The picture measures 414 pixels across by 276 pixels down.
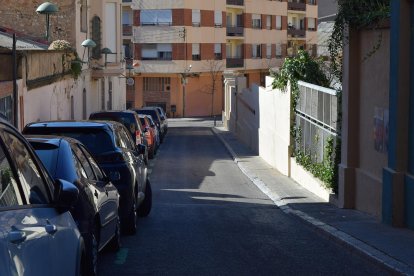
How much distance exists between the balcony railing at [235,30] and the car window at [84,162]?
67.2m

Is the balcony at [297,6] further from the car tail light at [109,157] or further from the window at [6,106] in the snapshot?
the car tail light at [109,157]

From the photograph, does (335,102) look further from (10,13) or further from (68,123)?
(10,13)

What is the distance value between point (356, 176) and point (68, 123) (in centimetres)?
580

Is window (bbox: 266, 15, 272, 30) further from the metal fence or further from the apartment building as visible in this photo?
the metal fence

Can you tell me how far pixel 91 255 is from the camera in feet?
26.8

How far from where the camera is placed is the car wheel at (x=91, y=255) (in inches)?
299

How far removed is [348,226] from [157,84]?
61.7 metres

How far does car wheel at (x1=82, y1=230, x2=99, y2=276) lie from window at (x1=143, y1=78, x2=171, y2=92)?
215ft

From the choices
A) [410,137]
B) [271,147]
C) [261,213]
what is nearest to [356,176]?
[261,213]

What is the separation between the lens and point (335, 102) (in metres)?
17.9

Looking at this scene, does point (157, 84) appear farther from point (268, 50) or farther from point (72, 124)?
point (72, 124)

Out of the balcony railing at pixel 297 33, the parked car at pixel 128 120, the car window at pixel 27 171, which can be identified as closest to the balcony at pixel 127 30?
the balcony railing at pixel 297 33

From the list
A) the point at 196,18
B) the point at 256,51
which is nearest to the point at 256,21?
the point at 256,51

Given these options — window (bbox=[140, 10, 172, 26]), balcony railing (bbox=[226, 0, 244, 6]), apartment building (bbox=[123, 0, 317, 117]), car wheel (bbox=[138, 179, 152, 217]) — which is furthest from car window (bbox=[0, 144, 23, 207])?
balcony railing (bbox=[226, 0, 244, 6])
